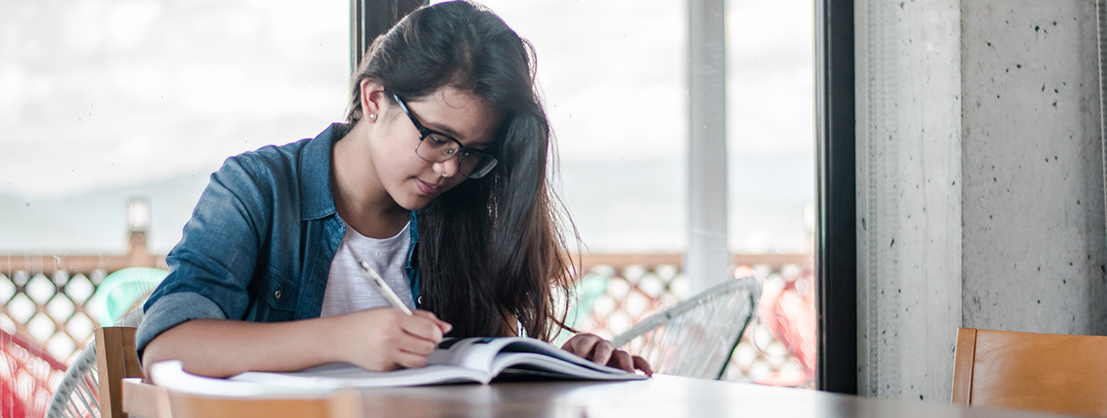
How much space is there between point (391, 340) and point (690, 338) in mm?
813

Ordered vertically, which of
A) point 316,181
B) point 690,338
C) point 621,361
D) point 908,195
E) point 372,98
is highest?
point 372,98

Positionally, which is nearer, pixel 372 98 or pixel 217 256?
pixel 217 256

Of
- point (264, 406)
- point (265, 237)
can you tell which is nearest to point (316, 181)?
point (265, 237)

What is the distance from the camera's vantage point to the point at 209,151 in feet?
3.72

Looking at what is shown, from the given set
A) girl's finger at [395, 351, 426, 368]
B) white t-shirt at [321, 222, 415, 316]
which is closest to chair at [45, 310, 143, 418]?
white t-shirt at [321, 222, 415, 316]

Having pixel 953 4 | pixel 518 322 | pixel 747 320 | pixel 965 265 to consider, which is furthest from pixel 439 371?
pixel 953 4

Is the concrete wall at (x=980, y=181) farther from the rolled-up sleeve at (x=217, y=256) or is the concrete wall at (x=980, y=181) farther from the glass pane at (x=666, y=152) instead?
the rolled-up sleeve at (x=217, y=256)

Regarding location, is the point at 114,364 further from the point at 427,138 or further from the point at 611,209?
the point at 611,209

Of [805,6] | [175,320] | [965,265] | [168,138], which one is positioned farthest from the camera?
[805,6]

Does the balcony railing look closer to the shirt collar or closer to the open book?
the shirt collar

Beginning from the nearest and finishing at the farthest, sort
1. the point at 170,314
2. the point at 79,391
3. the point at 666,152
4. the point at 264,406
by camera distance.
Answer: the point at 264,406, the point at 170,314, the point at 79,391, the point at 666,152

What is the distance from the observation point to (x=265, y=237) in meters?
1.03

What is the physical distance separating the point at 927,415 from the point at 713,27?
3.87ft

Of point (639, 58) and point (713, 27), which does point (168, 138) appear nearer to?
point (639, 58)
